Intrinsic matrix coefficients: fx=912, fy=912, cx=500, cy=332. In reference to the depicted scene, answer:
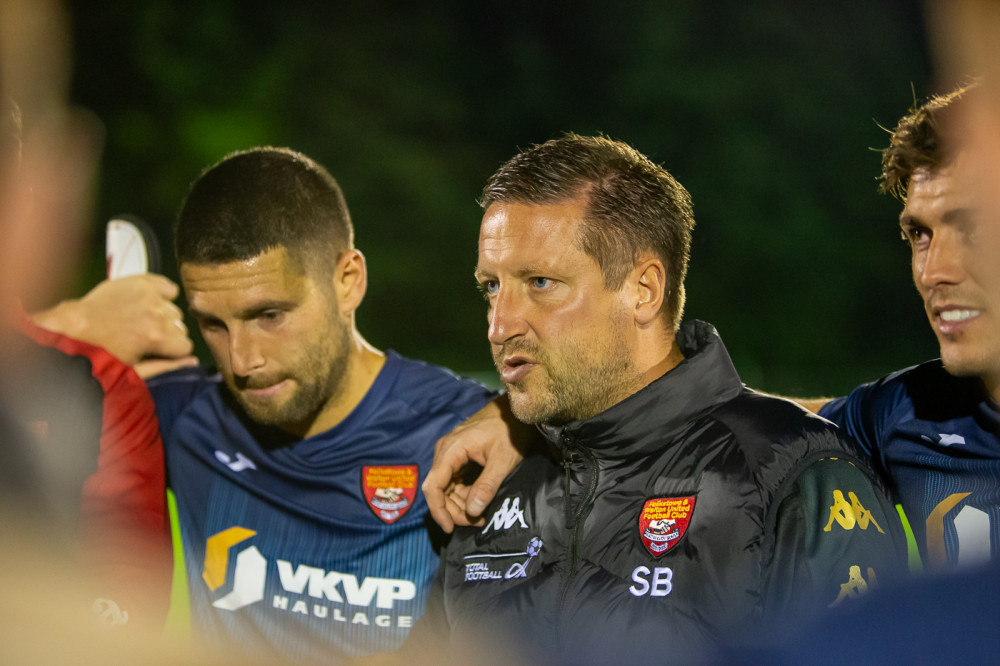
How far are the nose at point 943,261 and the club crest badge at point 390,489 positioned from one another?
1220mm

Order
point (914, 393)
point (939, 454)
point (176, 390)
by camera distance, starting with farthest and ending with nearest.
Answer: point (176, 390), point (914, 393), point (939, 454)

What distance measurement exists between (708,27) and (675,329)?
7239 millimetres

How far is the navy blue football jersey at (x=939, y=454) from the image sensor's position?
156 centimetres

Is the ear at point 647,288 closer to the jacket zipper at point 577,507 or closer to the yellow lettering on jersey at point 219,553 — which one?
the jacket zipper at point 577,507

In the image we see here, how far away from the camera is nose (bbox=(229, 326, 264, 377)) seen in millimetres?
2230

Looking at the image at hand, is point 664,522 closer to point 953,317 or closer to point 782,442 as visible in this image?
point 782,442

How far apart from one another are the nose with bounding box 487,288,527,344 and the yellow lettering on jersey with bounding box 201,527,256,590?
0.94 meters

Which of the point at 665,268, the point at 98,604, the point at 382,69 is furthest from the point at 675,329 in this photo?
the point at 382,69

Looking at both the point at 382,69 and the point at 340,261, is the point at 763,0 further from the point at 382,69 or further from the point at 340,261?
the point at 340,261

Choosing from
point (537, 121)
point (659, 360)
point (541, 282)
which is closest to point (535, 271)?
point (541, 282)

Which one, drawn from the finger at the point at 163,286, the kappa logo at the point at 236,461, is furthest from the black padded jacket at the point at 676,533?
the finger at the point at 163,286

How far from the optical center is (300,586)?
7.22ft

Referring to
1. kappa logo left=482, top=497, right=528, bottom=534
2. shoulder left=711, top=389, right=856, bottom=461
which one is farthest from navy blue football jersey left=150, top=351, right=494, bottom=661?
shoulder left=711, top=389, right=856, bottom=461

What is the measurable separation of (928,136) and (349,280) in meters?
1.44
